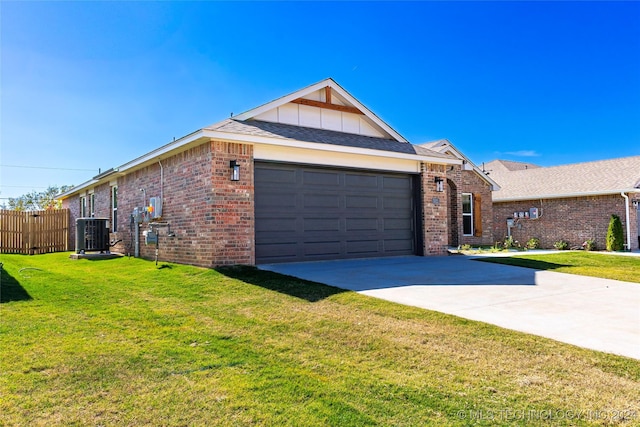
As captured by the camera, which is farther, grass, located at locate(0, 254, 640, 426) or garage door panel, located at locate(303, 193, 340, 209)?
garage door panel, located at locate(303, 193, 340, 209)

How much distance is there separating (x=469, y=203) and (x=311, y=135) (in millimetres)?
11957

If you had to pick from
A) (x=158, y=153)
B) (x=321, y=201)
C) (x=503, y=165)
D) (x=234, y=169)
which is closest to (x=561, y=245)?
(x=503, y=165)

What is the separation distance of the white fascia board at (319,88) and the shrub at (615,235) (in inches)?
409

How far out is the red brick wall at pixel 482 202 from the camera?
65.5ft

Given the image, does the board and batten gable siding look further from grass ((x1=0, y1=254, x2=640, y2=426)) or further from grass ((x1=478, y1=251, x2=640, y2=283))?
grass ((x1=0, y1=254, x2=640, y2=426))

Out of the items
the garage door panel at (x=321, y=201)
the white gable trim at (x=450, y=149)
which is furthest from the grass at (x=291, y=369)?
the white gable trim at (x=450, y=149)

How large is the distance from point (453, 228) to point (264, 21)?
11755 millimetres

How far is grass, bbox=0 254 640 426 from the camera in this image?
9.27 feet

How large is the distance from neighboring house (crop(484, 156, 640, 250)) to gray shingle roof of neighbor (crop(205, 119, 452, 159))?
1017cm

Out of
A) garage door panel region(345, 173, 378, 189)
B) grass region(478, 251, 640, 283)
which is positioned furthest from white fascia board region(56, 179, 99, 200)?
grass region(478, 251, 640, 283)

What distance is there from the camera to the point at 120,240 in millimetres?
14500

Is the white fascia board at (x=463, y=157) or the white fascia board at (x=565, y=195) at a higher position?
the white fascia board at (x=463, y=157)

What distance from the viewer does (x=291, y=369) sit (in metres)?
3.63

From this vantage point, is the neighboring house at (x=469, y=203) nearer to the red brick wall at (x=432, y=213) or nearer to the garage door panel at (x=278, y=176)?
the red brick wall at (x=432, y=213)
